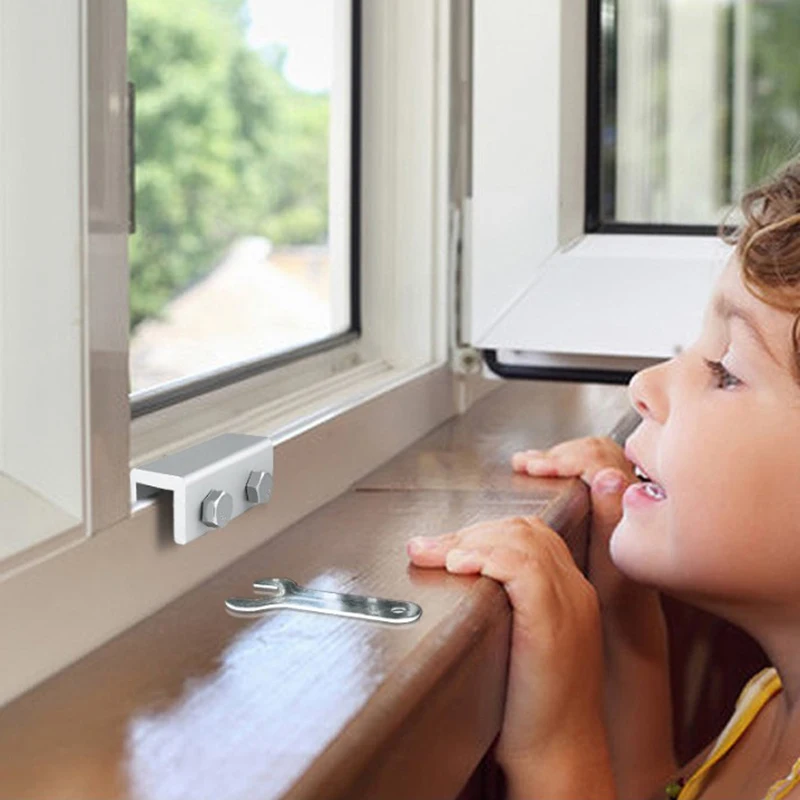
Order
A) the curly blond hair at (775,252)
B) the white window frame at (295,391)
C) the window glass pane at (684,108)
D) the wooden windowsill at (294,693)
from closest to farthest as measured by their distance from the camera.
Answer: the wooden windowsill at (294,693) < the white window frame at (295,391) < the curly blond hair at (775,252) < the window glass pane at (684,108)

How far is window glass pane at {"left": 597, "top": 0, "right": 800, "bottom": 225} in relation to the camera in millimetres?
1361

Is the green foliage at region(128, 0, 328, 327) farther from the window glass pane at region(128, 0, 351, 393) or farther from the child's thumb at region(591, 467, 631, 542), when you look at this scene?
the child's thumb at region(591, 467, 631, 542)

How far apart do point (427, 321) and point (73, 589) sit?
656 millimetres

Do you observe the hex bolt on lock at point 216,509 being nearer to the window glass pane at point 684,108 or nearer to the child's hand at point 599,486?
the child's hand at point 599,486

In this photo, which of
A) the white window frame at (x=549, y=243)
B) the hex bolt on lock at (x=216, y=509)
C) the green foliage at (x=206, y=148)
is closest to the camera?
the hex bolt on lock at (x=216, y=509)

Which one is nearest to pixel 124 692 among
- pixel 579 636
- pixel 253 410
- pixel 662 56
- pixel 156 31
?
pixel 579 636

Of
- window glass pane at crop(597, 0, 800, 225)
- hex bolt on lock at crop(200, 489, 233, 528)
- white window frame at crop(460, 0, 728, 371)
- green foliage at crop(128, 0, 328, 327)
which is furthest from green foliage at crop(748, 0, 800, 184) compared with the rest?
green foliage at crop(128, 0, 328, 327)

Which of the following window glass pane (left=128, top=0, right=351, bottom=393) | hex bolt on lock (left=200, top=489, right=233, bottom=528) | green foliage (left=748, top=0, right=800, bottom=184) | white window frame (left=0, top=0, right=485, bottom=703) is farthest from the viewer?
window glass pane (left=128, top=0, right=351, bottom=393)

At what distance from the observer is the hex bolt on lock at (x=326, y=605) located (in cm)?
76

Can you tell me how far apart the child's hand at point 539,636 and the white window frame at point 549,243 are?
0.38 metres

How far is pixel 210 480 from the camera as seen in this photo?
81 centimetres

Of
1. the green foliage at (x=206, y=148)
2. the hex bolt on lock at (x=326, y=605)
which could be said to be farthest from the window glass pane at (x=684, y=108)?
the green foliage at (x=206, y=148)

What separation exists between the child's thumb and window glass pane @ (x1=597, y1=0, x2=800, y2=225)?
0.24 metres

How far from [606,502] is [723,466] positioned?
17 centimetres
